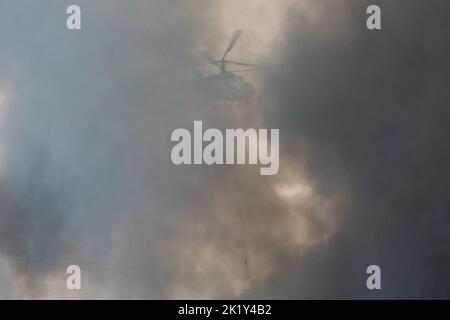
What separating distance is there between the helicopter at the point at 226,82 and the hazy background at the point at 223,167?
30cm

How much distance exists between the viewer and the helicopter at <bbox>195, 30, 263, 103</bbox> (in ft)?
47.6

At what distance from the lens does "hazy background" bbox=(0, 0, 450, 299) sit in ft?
48.4

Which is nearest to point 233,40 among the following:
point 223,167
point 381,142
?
point 223,167

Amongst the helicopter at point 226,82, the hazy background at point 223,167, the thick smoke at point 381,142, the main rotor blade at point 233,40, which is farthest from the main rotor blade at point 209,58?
the thick smoke at point 381,142

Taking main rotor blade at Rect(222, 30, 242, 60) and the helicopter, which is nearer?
main rotor blade at Rect(222, 30, 242, 60)

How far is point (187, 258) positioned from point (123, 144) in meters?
3.62

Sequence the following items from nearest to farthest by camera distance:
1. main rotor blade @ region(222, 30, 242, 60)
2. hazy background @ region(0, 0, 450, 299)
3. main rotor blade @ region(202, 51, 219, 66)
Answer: main rotor blade @ region(222, 30, 242, 60)
main rotor blade @ region(202, 51, 219, 66)
hazy background @ region(0, 0, 450, 299)

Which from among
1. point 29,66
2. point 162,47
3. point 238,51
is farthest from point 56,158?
point 238,51

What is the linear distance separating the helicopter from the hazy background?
301 mm

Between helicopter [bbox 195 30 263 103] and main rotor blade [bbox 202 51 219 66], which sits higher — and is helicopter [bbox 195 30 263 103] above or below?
below

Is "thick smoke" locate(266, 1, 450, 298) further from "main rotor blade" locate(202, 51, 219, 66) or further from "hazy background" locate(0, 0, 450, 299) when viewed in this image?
"main rotor blade" locate(202, 51, 219, 66)

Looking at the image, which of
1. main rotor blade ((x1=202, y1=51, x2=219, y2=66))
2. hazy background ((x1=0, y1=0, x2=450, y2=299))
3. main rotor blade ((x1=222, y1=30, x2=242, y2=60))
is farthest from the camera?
hazy background ((x1=0, y1=0, x2=450, y2=299))

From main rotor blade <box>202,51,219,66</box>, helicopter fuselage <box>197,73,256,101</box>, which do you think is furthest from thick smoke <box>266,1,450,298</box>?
main rotor blade <box>202,51,219,66</box>
